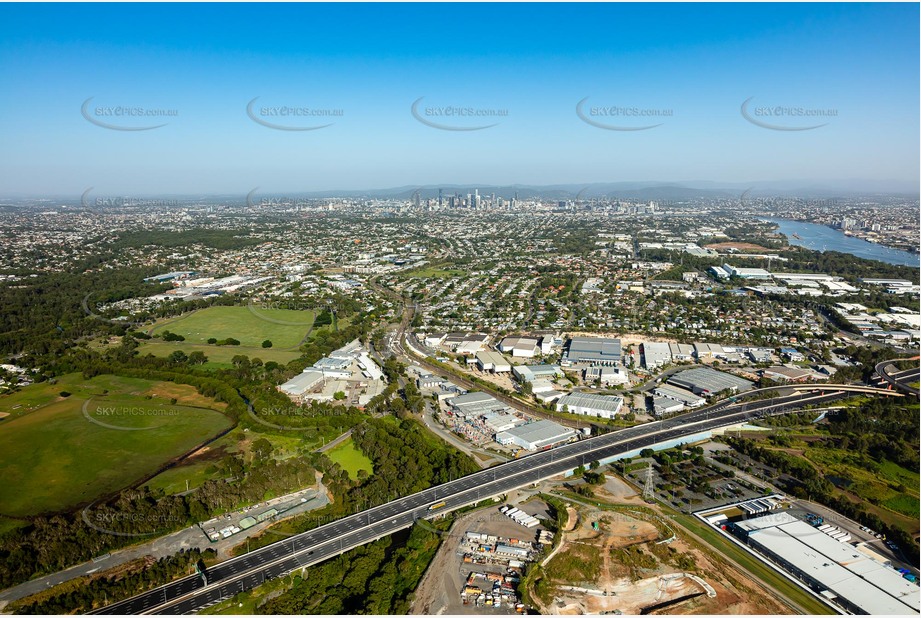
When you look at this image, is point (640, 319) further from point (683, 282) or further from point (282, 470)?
point (282, 470)

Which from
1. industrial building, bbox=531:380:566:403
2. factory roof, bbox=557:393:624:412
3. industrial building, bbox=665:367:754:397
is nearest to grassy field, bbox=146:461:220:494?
industrial building, bbox=531:380:566:403

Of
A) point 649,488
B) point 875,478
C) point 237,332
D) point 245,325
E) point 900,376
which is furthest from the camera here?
point 245,325

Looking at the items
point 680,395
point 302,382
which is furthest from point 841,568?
point 302,382

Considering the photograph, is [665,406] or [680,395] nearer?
[665,406]

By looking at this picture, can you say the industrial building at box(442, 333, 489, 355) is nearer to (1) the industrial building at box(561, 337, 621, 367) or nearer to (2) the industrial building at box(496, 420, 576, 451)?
(1) the industrial building at box(561, 337, 621, 367)

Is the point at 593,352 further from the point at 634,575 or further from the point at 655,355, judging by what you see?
the point at 634,575

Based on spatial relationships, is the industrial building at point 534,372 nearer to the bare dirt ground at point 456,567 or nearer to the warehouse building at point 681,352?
the warehouse building at point 681,352
